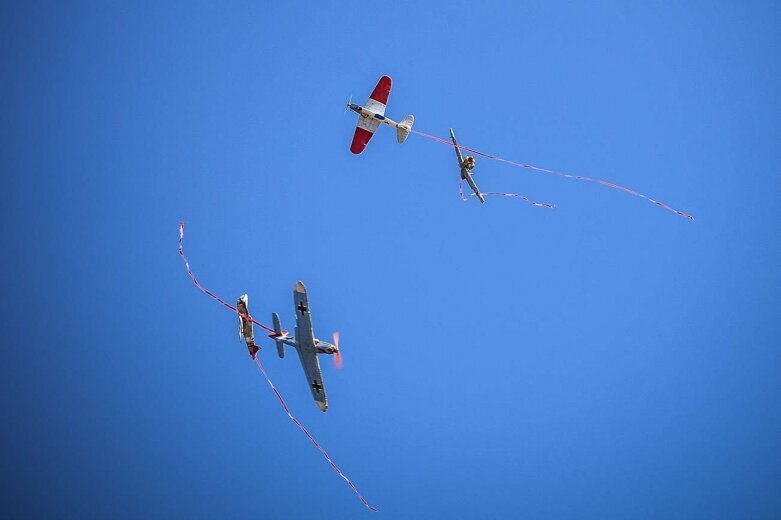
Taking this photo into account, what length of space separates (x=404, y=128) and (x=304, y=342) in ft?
32.3

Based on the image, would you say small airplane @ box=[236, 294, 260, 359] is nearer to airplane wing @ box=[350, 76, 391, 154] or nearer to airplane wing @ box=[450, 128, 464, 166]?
airplane wing @ box=[350, 76, 391, 154]

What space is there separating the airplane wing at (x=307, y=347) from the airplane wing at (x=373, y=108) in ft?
26.0

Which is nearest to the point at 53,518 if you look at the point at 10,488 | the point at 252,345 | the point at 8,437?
the point at 10,488

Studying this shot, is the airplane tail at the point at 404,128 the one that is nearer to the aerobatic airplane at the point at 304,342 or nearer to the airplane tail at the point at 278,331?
Result: the aerobatic airplane at the point at 304,342

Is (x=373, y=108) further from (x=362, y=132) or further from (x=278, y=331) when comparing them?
(x=278, y=331)

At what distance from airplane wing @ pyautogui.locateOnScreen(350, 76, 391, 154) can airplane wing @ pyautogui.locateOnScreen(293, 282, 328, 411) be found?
7910mm

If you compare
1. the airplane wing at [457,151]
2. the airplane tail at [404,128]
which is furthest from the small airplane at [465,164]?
the airplane tail at [404,128]

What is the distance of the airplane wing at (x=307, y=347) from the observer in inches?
782

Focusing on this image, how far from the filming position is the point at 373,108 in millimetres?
23078

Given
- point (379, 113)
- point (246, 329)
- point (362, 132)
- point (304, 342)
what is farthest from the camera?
point (362, 132)

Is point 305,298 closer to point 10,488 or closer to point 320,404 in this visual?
point 320,404

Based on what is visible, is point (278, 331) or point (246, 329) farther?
point (246, 329)

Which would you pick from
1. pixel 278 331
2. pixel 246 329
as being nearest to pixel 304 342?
pixel 278 331

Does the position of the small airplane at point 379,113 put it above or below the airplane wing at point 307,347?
above
